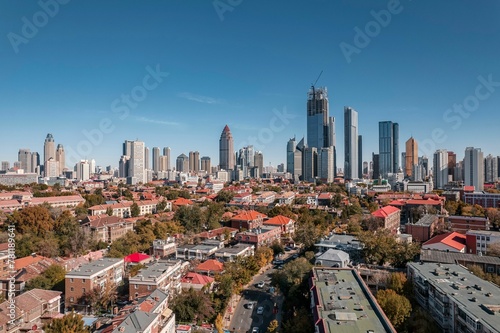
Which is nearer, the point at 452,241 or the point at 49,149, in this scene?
the point at 452,241

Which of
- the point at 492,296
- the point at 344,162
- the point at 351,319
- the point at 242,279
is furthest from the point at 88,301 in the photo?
the point at 344,162

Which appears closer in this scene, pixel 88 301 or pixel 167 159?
pixel 88 301

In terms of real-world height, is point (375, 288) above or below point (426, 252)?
below

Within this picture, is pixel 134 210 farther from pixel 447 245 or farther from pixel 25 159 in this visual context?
pixel 25 159

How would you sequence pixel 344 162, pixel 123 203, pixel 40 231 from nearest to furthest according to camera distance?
1. pixel 40 231
2. pixel 123 203
3. pixel 344 162

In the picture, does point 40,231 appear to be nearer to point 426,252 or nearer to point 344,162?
point 426,252

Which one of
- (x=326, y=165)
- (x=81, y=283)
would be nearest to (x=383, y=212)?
(x=81, y=283)
